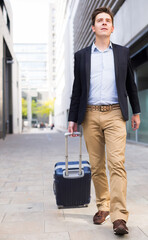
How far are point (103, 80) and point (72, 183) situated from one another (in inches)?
49.9

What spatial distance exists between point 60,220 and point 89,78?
161 centimetres

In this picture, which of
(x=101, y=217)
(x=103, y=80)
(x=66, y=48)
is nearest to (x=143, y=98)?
(x=103, y=80)

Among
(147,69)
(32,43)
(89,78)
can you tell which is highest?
(32,43)

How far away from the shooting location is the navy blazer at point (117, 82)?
2.98 meters

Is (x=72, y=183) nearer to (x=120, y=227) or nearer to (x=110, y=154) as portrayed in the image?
(x=110, y=154)

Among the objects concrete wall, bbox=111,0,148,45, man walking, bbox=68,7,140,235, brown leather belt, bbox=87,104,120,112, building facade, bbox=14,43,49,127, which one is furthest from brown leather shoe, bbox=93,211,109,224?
building facade, bbox=14,43,49,127

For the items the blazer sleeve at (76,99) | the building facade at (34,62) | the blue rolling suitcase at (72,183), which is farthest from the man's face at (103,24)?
the building facade at (34,62)

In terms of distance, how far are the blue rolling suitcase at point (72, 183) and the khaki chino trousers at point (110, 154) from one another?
0.82 feet

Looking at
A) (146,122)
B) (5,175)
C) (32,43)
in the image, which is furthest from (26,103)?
(5,175)

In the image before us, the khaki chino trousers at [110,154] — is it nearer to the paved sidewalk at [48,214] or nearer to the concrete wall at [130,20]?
the paved sidewalk at [48,214]

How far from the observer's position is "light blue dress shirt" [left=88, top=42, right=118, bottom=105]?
9.87ft

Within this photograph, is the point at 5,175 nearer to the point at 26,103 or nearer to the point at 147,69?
the point at 147,69

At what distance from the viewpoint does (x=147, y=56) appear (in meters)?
11.5

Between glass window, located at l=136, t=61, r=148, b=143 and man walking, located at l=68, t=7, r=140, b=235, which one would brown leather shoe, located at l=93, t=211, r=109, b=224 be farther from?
glass window, located at l=136, t=61, r=148, b=143
